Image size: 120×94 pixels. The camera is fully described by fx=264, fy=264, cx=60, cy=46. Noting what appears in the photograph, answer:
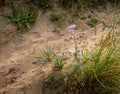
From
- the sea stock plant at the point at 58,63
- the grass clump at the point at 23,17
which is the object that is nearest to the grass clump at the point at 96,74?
the sea stock plant at the point at 58,63

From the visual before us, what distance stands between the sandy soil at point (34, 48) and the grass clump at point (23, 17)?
0.27 feet

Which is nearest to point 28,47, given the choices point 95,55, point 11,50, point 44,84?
point 11,50

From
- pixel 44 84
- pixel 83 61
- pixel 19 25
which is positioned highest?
pixel 19 25

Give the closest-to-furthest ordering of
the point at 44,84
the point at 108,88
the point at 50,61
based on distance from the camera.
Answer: the point at 108,88 → the point at 44,84 → the point at 50,61

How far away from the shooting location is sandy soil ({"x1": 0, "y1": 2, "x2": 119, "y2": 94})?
2961 millimetres

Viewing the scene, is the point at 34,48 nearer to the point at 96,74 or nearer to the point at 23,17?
the point at 23,17

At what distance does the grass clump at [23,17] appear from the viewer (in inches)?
145

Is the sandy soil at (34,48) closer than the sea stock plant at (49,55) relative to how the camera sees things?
Yes

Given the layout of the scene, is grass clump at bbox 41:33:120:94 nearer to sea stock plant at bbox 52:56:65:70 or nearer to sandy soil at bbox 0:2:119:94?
sea stock plant at bbox 52:56:65:70

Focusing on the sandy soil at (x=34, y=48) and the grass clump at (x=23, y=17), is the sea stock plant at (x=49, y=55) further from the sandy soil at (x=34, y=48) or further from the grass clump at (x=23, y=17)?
the grass clump at (x=23, y=17)

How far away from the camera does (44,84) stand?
2934 mm

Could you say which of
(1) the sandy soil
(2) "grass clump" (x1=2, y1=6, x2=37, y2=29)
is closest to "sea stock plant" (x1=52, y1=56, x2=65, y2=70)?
(1) the sandy soil

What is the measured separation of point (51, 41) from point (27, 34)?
36cm

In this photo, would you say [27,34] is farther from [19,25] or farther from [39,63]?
[39,63]
